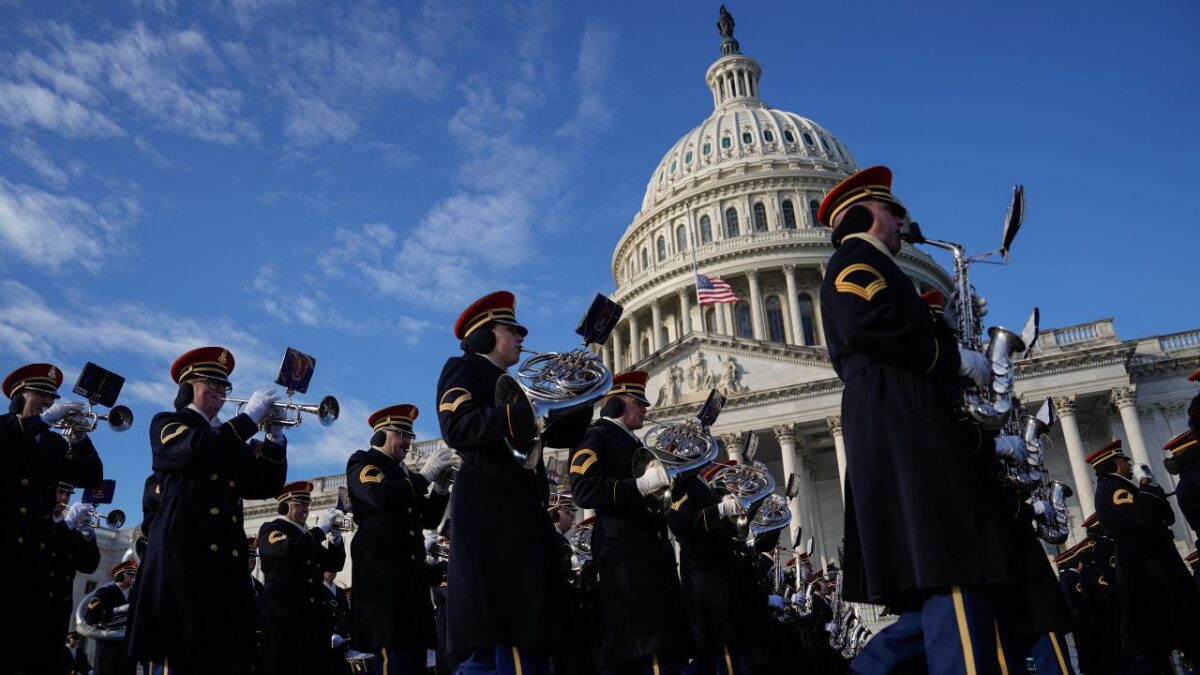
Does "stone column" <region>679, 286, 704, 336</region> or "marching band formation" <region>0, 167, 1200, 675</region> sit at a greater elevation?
"stone column" <region>679, 286, 704, 336</region>

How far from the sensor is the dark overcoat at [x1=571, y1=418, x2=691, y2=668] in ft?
22.9

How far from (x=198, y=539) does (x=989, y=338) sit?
5.56 metres

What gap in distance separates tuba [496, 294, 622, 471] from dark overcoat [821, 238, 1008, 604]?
1.90m

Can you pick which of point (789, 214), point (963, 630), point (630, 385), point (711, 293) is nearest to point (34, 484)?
point (630, 385)

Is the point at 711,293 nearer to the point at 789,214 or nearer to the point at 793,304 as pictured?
the point at 793,304

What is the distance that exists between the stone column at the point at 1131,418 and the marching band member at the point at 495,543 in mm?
40814

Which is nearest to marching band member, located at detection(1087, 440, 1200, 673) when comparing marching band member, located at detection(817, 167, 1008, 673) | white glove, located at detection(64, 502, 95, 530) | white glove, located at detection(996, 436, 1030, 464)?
white glove, located at detection(996, 436, 1030, 464)

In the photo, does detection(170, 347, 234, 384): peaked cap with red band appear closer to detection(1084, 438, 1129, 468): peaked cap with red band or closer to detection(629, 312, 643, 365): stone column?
detection(1084, 438, 1129, 468): peaked cap with red band

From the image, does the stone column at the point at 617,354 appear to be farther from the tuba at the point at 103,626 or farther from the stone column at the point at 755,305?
the tuba at the point at 103,626

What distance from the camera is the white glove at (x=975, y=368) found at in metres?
4.65

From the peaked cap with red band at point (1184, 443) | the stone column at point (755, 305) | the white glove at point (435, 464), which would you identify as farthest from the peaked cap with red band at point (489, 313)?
the stone column at point (755, 305)

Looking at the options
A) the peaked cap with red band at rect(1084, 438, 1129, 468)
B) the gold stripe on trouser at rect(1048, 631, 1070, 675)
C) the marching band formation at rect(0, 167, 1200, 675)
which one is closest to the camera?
the marching band formation at rect(0, 167, 1200, 675)

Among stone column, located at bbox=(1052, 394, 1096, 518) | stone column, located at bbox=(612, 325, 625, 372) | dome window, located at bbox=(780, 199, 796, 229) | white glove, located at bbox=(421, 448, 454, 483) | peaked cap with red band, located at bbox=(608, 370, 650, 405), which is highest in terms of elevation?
dome window, located at bbox=(780, 199, 796, 229)

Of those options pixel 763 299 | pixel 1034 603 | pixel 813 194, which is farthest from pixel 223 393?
pixel 813 194
